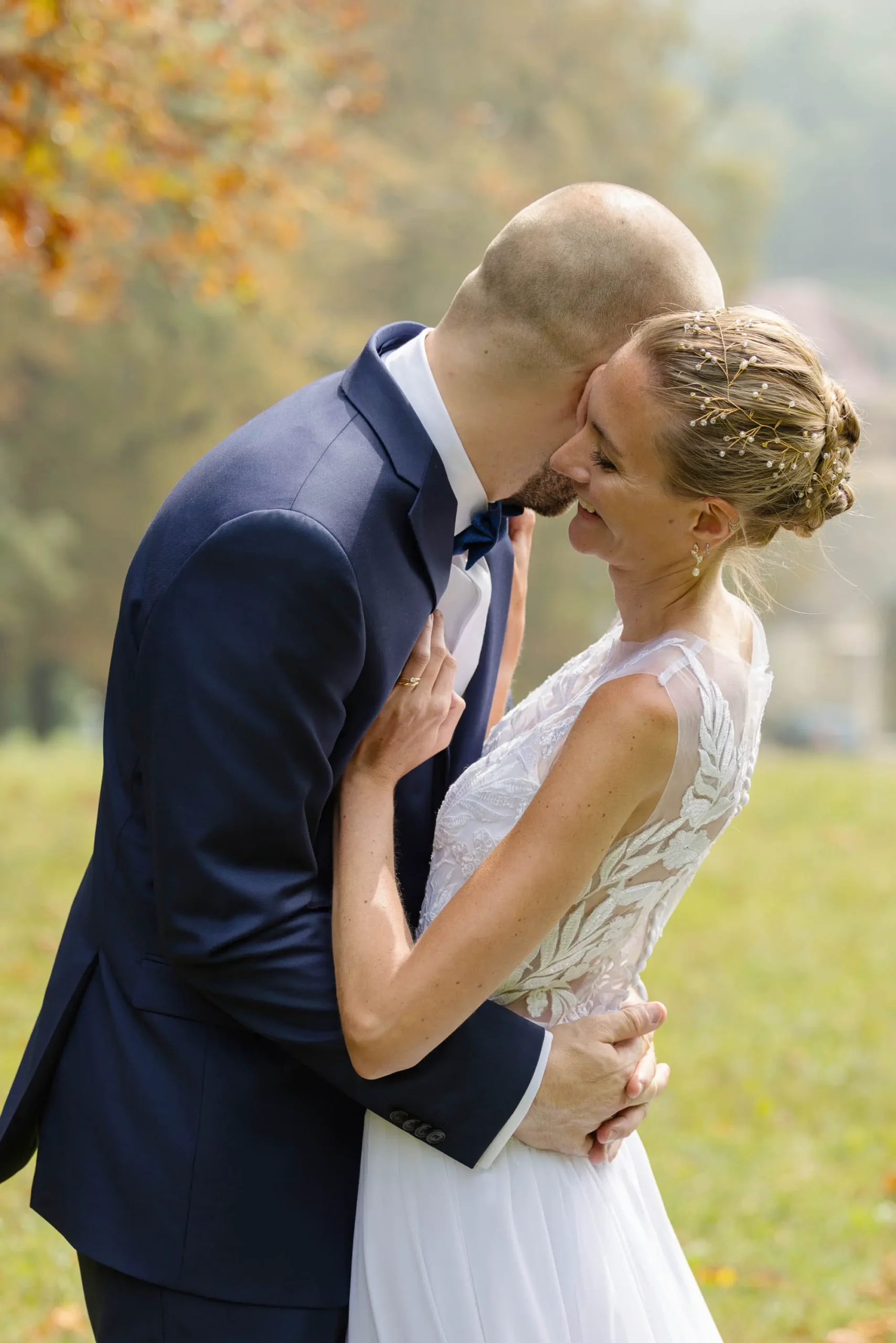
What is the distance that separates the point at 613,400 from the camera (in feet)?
7.37

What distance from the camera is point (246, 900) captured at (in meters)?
2.06

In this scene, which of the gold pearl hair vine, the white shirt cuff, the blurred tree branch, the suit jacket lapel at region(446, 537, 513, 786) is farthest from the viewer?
the blurred tree branch

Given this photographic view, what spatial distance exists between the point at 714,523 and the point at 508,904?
2.25 ft

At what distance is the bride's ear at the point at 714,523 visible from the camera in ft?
7.23

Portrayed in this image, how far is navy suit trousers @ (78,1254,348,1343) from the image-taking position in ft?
7.24

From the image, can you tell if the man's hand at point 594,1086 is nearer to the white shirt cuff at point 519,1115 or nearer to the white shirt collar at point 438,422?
the white shirt cuff at point 519,1115

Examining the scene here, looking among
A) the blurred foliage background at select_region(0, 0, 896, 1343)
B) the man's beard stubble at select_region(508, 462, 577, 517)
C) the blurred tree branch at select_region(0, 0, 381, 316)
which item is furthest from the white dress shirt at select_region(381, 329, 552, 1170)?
the blurred tree branch at select_region(0, 0, 381, 316)

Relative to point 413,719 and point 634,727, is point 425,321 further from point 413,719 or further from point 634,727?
point 634,727

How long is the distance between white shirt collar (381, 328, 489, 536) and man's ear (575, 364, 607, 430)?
0.20m

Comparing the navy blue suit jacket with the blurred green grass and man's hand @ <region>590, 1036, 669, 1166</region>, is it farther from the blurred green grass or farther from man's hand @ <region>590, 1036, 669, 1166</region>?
the blurred green grass

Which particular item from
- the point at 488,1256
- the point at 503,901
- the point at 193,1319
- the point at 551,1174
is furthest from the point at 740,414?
the point at 193,1319

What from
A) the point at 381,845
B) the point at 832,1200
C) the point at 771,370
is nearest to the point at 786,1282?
the point at 832,1200

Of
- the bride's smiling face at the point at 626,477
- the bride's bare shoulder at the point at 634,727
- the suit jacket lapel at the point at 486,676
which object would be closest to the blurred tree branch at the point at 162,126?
the suit jacket lapel at the point at 486,676

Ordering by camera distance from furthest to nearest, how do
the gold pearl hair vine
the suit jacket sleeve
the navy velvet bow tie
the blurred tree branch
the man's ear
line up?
the blurred tree branch, the navy velvet bow tie, the man's ear, the gold pearl hair vine, the suit jacket sleeve
